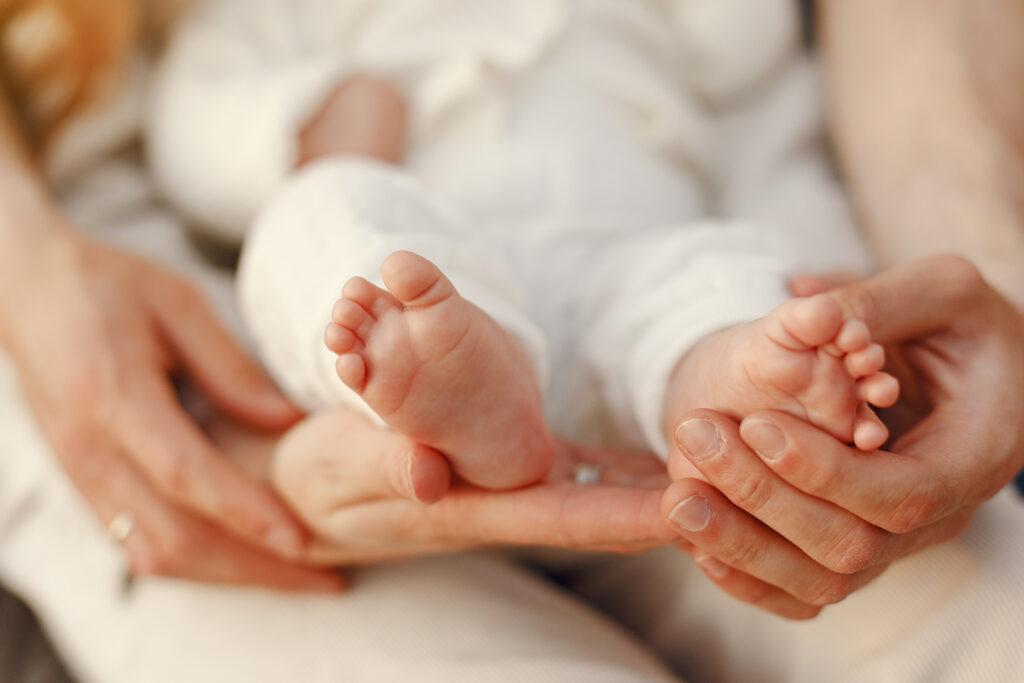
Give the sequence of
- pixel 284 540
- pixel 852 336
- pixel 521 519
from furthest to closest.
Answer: pixel 284 540, pixel 521 519, pixel 852 336

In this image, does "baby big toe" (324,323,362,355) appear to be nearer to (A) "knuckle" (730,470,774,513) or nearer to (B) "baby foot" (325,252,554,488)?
(B) "baby foot" (325,252,554,488)

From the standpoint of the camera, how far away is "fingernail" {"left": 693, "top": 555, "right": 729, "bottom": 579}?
457 millimetres

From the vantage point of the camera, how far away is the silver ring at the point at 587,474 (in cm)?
50

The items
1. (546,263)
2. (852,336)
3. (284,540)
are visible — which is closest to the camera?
(852,336)

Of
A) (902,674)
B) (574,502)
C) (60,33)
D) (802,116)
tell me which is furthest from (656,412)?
(60,33)

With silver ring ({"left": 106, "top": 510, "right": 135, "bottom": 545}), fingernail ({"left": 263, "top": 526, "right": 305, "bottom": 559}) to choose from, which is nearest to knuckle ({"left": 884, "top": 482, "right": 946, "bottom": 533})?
fingernail ({"left": 263, "top": 526, "right": 305, "bottom": 559})

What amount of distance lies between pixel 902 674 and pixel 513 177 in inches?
18.9

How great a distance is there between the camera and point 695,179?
88cm

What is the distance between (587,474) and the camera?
51cm

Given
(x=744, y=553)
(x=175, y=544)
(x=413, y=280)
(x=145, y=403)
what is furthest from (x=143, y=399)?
(x=744, y=553)

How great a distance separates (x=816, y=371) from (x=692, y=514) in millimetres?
90

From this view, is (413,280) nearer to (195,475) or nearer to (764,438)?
(764,438)

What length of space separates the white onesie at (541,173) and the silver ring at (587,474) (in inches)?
1.6

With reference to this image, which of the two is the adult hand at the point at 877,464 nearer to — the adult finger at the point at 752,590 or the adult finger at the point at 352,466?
the adult finger at the point at 752,590
